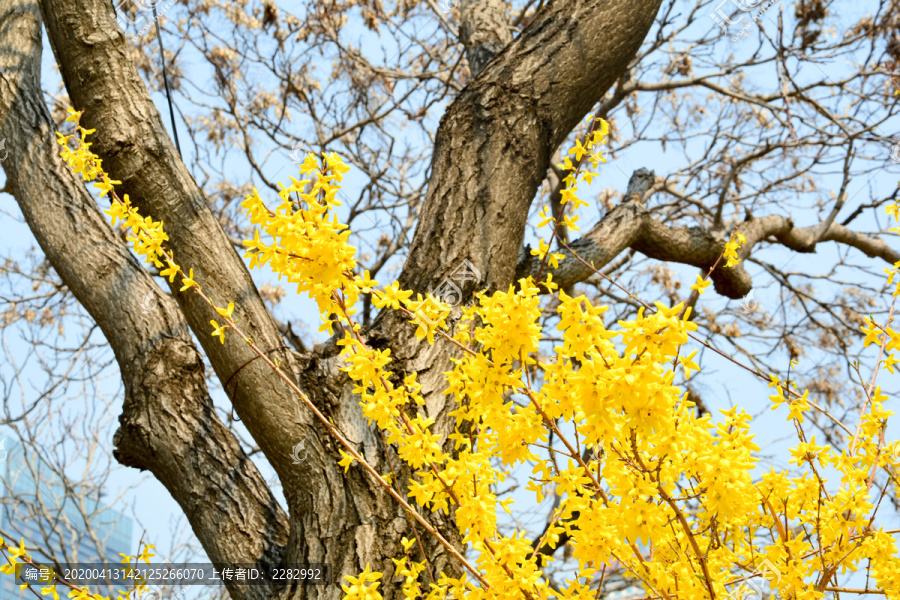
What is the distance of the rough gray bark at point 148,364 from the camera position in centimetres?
207

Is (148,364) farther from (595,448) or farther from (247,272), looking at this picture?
(595,448)

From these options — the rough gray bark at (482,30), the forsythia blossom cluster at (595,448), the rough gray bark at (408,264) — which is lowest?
the forsythia blossom cluster at (595,448)

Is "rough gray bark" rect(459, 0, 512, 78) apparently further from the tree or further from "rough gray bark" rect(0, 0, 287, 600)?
"rough gray bark" rect(0, 0, 287, 600)

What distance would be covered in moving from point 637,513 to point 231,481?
1.34 meters

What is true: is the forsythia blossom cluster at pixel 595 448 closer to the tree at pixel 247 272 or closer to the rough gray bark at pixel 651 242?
the tree at pixel 247 272

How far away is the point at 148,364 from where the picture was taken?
2.16 m

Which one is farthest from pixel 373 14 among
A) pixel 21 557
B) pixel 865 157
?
pixel 21 557

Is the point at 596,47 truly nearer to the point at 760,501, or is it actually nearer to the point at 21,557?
the point at 760,501

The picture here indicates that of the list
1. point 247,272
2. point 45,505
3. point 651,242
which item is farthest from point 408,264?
point 45,505

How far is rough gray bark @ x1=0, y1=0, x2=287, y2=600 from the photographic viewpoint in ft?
6.79

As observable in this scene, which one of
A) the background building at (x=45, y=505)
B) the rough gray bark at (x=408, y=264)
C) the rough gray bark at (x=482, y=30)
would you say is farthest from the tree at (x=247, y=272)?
the background building at (x=45, y=505)

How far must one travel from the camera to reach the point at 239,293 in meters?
2.15

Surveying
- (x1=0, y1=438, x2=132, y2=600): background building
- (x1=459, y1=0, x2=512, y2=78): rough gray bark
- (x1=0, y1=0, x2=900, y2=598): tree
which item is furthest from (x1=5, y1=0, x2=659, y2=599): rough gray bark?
(x1=0, y1=438, x2=132, y2=600): background building

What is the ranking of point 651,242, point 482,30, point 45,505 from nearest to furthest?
point 651,242, point 482,30, point 45,505
